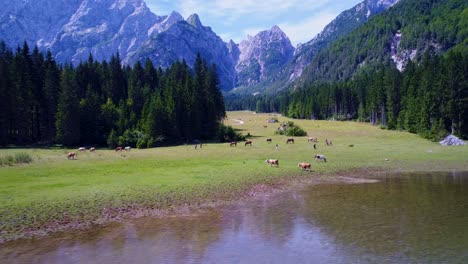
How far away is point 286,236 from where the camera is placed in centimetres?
2117

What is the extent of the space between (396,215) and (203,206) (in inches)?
548

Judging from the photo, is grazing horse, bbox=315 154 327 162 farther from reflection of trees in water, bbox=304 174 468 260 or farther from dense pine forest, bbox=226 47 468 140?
dense pine forest, bbox=226 47 468 140

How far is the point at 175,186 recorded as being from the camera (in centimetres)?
3503

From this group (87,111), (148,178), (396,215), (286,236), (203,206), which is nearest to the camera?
(286,236)

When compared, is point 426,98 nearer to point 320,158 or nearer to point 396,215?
point 320,158

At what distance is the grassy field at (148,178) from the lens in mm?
26297

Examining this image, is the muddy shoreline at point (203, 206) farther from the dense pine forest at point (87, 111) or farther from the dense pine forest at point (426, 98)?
the dense pine forest at point (87, 111)

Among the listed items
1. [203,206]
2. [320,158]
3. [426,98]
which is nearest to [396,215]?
[203,206]

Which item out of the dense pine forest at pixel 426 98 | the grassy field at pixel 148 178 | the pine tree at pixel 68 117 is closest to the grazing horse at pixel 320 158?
the grassy field at pixel 148 178

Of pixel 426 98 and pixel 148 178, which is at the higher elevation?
pixel 426 98

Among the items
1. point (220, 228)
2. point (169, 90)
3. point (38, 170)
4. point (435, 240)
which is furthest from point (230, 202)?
point (169, 90)

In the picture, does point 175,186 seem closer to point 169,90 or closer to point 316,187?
point 316,187

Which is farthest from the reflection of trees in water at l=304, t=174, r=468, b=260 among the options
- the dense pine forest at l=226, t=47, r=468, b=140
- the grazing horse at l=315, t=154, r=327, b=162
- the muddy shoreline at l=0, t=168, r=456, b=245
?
the dense pine forest at l=226, t=47, r=468, b=140

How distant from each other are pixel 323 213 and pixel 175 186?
48.7ft
